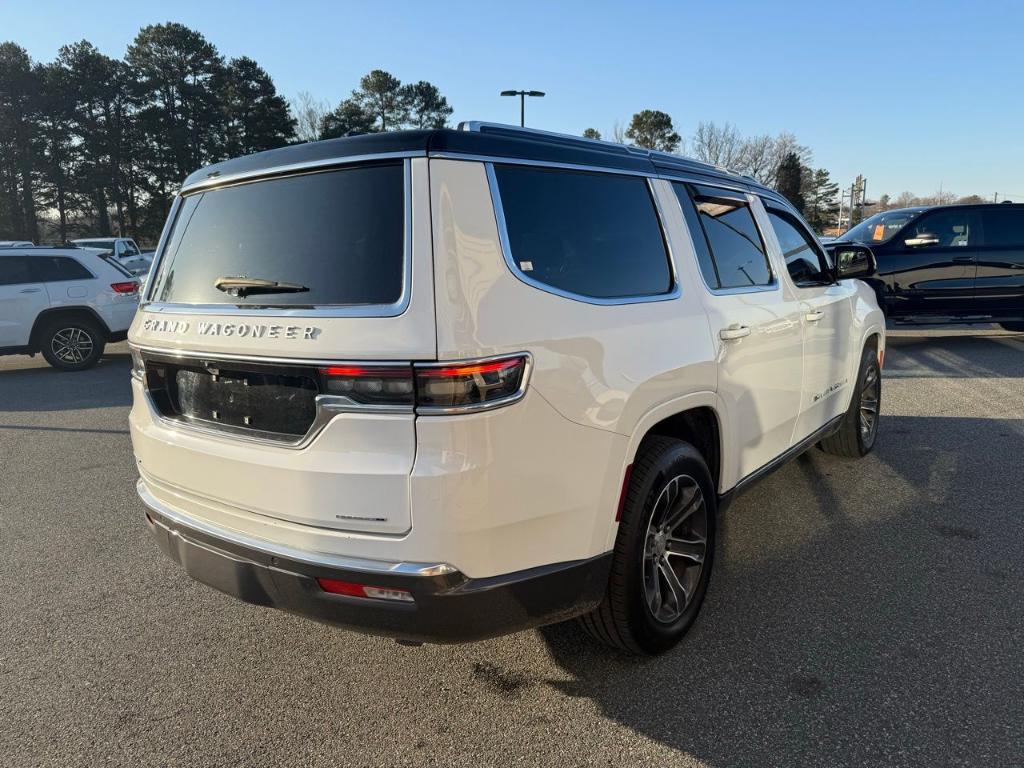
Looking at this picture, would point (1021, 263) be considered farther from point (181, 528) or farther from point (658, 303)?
point (181, 528)

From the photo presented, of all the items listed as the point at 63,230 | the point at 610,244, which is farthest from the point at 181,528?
the point at 63,230

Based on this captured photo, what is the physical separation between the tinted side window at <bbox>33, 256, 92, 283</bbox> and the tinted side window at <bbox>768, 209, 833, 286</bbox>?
32.0ft

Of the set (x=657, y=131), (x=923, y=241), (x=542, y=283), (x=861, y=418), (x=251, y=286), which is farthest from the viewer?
(x=657, y=131)

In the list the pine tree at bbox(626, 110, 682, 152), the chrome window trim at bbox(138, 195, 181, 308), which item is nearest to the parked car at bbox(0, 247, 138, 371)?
the chrome window trim at bbox(138, 195, 181, 308)

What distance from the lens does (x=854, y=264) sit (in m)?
4.52

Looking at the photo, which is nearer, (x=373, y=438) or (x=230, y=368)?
(x=373, y=438)

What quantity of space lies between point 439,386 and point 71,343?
10.3 m

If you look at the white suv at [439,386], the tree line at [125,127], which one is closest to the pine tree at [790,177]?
Answer: the tree line at [125,127]

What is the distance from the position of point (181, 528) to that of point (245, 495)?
1.42ft

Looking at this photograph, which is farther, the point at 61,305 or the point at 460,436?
the point at 61,305

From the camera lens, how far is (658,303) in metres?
2.70

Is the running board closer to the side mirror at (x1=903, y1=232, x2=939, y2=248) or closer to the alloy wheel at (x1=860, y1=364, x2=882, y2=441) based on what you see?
the alloy wheel at (x1=860, y1=364, x2=882, y2=441)

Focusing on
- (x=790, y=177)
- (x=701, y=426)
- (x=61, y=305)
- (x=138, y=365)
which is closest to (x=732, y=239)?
(x=701, y=426)

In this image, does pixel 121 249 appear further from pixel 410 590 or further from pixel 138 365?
pixel 410 590
